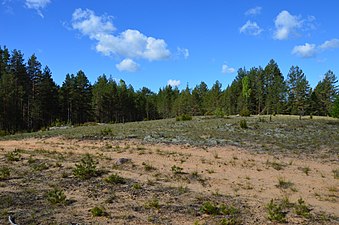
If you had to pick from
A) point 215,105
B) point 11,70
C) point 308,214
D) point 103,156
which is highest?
point 11,70

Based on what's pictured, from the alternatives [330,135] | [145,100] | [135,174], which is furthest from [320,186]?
[145,100]

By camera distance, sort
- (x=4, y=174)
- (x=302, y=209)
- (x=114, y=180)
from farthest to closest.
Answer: (x=4, y=174), (x=114, y=180), (x=302, y=209)

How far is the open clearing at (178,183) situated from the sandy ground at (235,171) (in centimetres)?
4

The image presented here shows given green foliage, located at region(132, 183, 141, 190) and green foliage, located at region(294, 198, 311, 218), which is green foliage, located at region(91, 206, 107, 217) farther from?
green foliage, located at region(294, 198, 311, 218)

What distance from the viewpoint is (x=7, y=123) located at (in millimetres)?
50031

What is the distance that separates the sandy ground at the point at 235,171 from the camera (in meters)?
10.5

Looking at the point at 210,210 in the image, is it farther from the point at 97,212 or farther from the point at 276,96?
the point at 276,96

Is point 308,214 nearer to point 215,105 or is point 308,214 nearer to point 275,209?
point 275,209

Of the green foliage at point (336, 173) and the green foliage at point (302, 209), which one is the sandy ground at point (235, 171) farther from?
the green foliage at point (302, 209)

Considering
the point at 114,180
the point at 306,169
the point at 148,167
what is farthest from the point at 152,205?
the point at 306,169

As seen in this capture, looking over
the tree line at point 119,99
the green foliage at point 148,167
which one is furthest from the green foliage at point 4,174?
the tree line at point 119,99

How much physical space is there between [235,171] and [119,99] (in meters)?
64.4

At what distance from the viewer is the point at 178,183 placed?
11516mm

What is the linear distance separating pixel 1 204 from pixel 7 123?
46610 millimetres
